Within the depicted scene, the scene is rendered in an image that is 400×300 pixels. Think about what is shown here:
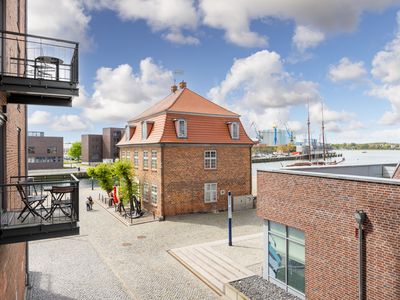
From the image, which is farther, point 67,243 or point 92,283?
point 67,243

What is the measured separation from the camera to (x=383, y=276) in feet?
22.1

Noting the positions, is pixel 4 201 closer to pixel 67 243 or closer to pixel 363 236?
pixel 363 236

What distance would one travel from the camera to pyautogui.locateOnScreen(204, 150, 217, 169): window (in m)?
22.4

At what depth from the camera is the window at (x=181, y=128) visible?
69.8 feet

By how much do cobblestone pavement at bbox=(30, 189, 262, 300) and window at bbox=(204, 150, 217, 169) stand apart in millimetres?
4197

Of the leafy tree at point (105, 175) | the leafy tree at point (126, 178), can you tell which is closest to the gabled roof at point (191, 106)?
the leafy tree at point (126, 178)

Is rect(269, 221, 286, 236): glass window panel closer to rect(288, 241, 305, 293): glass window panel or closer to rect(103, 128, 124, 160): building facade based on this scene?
rect(288, 241, 305, 293): glass window panel

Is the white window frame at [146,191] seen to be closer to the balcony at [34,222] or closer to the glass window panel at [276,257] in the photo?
the glass window panel at [276,257]

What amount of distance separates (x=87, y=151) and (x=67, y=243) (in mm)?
77733

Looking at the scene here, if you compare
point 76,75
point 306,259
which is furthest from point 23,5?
point 306,259

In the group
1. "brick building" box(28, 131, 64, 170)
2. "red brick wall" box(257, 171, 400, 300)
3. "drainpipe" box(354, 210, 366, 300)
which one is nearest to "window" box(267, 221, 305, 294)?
"red brick wall" box(257, 171, 400, 300)

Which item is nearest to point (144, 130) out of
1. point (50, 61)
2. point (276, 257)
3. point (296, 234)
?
point (276, 257)

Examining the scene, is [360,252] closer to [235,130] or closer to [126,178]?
[235,130]

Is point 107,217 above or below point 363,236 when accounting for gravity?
below
